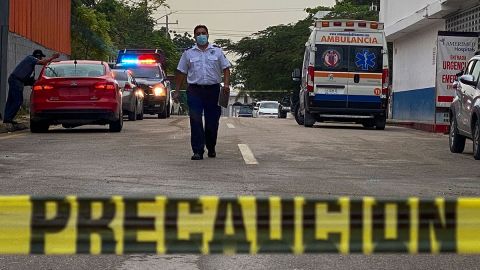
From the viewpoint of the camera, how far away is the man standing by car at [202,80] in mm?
11695

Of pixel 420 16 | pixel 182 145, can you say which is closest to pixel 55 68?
pixel 182 145

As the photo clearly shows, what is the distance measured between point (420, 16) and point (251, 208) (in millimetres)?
28663

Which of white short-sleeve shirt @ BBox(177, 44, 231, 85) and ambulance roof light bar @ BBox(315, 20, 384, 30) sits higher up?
ambulance roof light bar @ BBox(315, 20, 384, 30)

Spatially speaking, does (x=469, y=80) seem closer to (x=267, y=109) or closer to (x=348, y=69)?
(x=348, y=69)

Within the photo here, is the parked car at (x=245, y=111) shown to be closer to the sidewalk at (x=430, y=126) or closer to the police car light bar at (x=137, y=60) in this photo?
the police car light bar at (x=137, y=60)

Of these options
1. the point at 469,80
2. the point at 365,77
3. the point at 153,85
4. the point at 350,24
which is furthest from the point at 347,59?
the point at 469,80

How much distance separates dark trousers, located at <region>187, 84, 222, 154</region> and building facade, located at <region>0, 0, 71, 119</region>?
9.60m

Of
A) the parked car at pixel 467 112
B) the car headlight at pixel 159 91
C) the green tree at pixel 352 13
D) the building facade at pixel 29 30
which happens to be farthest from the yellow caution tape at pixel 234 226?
the green tree at pixel 352 13

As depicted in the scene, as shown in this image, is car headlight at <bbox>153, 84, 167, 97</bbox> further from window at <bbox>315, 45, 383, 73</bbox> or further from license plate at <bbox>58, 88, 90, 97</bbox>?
license plate at <bbox>58, 88, 90, 97</bbox>

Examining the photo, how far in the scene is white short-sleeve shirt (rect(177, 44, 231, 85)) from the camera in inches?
461

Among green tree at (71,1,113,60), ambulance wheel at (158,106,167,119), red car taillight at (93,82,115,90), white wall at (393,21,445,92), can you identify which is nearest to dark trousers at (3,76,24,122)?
red car taillight at (93,82,115,90)

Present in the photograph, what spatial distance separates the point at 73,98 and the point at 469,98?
7.45 meters

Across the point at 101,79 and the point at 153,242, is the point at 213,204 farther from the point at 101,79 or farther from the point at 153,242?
the point at 101,79

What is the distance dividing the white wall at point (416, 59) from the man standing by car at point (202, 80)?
65.3 ft
